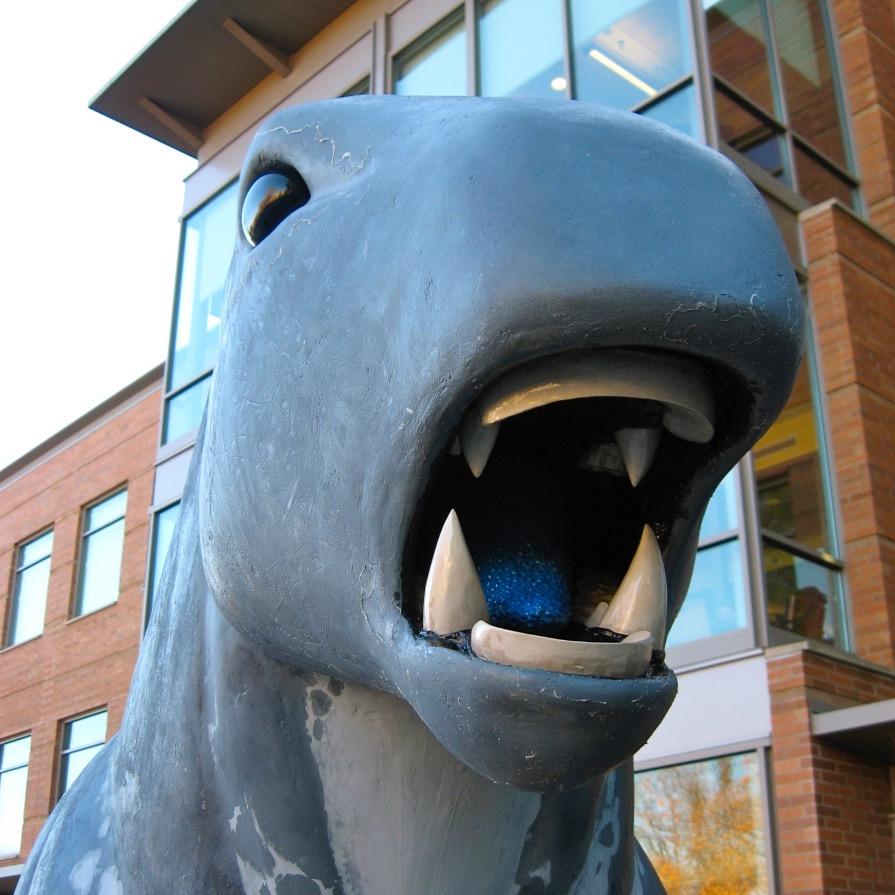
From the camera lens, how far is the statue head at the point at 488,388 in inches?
34.4

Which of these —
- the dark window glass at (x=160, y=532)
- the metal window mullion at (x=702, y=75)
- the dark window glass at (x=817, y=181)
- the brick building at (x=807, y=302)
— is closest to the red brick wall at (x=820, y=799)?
the brick building at (x=807, y=302)

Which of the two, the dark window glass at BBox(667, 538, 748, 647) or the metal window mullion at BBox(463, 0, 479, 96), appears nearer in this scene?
the dark window glass at BBox(667, 538, 748, 647)

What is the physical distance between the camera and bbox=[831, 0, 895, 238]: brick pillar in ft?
34.2

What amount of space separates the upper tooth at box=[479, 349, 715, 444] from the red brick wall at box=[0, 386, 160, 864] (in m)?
15.4

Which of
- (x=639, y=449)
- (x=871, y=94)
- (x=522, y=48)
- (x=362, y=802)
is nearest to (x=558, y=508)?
(x=639, y=449)

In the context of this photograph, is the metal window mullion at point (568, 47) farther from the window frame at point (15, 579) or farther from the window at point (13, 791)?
the window at point (13, 791)

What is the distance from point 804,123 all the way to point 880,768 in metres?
5.73

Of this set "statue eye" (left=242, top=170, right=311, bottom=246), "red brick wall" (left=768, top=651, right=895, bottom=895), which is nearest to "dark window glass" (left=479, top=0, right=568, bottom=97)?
"red brick wall" (left=768, top=651, right=895, bottom=895)

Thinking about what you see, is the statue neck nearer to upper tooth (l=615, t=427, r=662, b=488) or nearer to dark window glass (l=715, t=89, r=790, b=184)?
upper tooth (l=615, t=427, r=662, b=488)

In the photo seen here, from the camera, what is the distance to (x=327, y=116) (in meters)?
1.24

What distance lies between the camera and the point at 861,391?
28.8 feet

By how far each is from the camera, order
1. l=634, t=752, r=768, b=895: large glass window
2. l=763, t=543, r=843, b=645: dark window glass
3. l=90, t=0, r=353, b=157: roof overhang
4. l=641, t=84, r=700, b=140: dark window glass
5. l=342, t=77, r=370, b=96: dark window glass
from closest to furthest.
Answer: l=634, t=752, r=768, b=895: large glass window < l=763, t=543, r=843, b=645: dark window glass < l=641, t=84, r=700, b=140: dark window glass < l=342, t=77, r=370, b=96: dark window glass < l=90, t=0, r=353, b=157: roof overhang

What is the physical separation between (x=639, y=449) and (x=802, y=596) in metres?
7.41

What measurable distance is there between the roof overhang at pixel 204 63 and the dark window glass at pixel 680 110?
5857 millimetres
